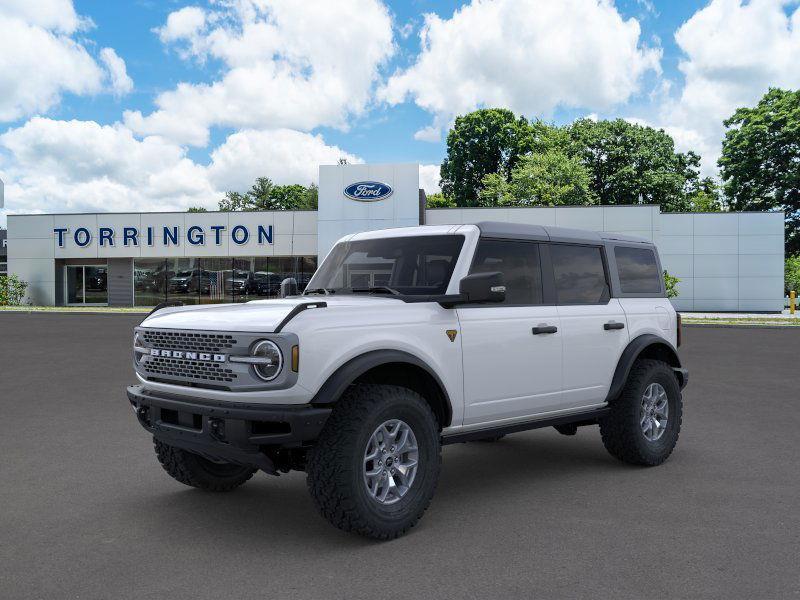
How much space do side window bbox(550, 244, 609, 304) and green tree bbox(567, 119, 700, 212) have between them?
50463 millimetres

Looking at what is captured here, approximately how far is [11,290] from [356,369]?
43.9 meters

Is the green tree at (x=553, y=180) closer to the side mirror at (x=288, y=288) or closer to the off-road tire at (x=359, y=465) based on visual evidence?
the side mirror at (x=288, y=288)

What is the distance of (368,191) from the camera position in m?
34.3

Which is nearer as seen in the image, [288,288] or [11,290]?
[288,288]

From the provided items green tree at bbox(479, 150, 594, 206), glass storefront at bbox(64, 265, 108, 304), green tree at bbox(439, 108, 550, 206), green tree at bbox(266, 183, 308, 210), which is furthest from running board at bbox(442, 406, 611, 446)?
green tree at bbox(266, 183, 308, 210)

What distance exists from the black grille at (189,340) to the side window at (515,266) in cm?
185

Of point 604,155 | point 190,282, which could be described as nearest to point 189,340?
point 190,282

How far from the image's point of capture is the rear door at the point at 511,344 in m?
5.00

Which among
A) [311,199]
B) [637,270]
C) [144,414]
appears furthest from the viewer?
[311,199]

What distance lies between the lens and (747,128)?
149 feet

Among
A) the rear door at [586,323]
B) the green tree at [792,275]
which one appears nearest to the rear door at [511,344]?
the rear door at [586,323]

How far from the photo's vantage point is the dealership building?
34531mm

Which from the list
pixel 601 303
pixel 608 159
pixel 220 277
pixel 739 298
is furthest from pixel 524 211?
pixel 601 303

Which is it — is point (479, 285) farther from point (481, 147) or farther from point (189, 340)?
point (481, 147)
